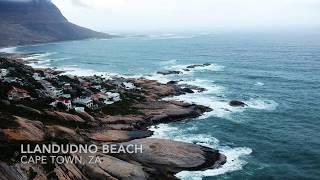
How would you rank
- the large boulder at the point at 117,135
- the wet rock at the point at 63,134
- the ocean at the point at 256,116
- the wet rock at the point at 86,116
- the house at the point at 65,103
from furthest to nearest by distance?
the house at the point at 65,103, the wet rock at the point at 86,116, the large boulder at the point at 117,135, the ocean at the point at 256,116, the wet rock at the point at 63,134

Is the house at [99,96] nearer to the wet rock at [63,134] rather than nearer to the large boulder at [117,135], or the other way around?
the large boulder at [117,135]

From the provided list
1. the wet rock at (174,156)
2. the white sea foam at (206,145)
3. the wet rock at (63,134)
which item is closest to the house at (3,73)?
the white sea foam at (206,145)

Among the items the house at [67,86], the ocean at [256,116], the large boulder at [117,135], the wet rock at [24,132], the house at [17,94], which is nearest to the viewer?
the wet rock at [24,132]

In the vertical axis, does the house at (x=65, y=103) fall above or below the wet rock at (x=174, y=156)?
above

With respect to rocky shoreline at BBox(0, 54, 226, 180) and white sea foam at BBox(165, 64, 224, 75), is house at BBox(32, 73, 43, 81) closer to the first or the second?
rocky shoreline at BBox(0, 54, 226, 180)

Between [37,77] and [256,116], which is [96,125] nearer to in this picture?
[256,116]

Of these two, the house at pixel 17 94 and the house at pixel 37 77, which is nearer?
the house at pixel 17 94

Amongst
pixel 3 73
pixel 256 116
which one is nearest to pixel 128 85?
pixel 3 73
